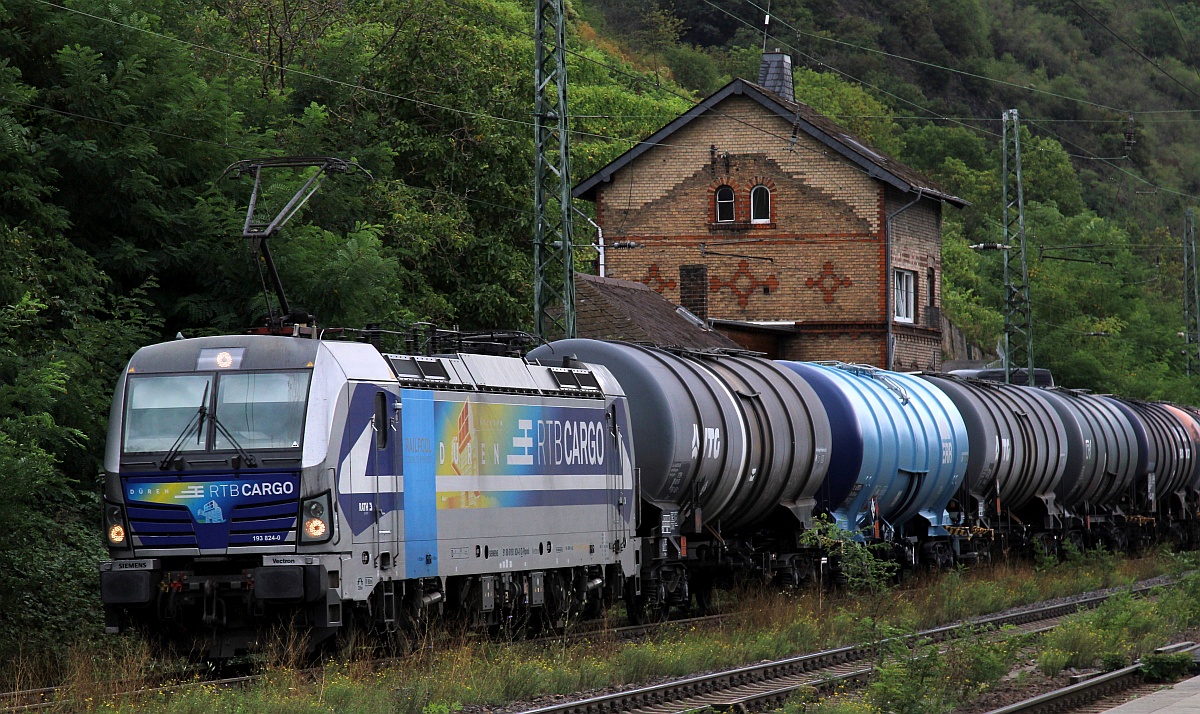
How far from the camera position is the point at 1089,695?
14789 mm

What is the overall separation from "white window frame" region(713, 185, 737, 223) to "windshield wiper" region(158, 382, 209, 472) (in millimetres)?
33489

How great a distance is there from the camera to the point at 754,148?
46.0 metres

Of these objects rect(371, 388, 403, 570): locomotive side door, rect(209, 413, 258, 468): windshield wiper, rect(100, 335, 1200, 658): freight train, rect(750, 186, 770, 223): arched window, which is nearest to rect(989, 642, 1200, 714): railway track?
rect(100, 335, 1200, 658): freight train

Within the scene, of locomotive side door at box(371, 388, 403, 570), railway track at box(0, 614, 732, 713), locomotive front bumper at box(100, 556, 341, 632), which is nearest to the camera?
railway track at box(0, 614, 732, 713)

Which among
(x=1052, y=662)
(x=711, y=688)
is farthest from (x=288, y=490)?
(x=1052, y=662)

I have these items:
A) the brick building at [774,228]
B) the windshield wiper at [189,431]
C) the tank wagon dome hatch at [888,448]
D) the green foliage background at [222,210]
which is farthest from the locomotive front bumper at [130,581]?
the brick building at [774,228]

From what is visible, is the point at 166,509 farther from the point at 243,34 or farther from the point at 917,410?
the point at 243,34

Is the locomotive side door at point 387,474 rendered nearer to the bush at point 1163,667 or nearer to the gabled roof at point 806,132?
the bush at point 1163,667

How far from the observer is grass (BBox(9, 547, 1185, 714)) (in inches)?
460

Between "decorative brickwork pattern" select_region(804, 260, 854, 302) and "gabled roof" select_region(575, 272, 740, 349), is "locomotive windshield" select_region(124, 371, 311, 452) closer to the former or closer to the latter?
"gabled roof" select_region(575, 272, 740, 349)

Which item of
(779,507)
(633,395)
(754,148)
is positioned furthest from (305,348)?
(754,148)

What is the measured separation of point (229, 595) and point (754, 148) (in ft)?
113

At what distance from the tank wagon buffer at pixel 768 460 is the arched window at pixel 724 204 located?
850 inches

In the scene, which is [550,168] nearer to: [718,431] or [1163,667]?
[718,431]
